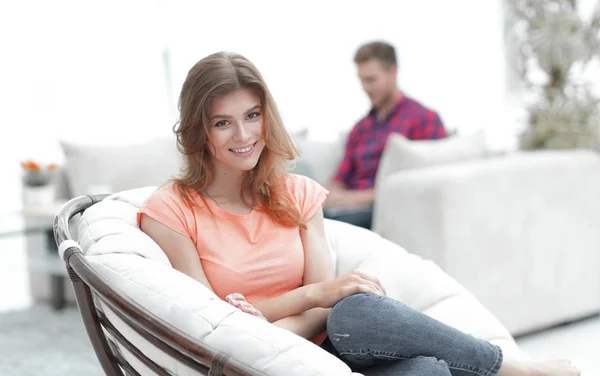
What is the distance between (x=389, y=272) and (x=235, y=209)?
1.57 ft

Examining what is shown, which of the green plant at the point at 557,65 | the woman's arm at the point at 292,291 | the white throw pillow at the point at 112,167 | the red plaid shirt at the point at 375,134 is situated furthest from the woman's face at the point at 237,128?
the green plant at the point at 557,65

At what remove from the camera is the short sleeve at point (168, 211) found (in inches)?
66.0

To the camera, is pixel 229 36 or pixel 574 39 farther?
pixel 229 36

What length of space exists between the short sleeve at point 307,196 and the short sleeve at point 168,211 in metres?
0.30

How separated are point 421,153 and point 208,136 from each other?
1546 mm

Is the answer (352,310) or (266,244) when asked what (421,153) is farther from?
(352,310)

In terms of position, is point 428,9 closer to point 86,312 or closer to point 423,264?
point 423,264

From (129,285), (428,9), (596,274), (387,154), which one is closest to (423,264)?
(129,285)

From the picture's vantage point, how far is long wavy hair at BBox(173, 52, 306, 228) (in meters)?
1.65

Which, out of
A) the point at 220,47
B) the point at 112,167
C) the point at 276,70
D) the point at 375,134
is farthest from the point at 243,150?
the point at 220,47

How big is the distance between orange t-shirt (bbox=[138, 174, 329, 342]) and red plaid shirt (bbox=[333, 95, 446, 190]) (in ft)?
5.77

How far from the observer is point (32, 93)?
5898 mm

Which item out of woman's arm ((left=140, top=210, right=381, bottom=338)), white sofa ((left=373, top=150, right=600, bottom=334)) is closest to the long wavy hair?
woman's arm ((left=140, top=210, right=381, bottom=338))

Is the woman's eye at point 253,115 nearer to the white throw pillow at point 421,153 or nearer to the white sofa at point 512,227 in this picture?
the white sofa at point 512,227
